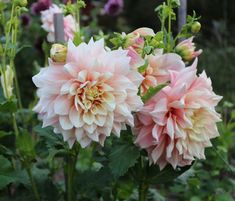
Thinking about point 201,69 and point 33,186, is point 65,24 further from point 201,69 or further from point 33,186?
point 201,69

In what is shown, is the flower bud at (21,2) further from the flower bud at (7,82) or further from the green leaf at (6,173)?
the green leaf at (6,173)

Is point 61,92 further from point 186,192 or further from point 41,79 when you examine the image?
point 186,192

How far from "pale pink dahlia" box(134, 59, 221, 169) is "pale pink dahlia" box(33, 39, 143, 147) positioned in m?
0.07

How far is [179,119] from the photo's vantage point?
41.8 inches

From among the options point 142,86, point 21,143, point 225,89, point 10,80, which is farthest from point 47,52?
point 225,89

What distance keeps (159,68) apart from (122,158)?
20cm

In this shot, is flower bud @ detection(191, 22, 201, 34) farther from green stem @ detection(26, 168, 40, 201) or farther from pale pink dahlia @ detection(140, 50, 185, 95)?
green stem @ detection(26, 168, 40, 201)

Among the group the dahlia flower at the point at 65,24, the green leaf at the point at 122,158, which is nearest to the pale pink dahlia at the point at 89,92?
the green leaf at the point at 122,158

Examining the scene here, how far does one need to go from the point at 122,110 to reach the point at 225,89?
3793 millimetres

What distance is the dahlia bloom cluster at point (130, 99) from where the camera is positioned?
3.28 ft

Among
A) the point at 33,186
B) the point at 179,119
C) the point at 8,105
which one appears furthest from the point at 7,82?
the point at 179,119

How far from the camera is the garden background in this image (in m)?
1.52

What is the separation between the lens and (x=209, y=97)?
1081mm

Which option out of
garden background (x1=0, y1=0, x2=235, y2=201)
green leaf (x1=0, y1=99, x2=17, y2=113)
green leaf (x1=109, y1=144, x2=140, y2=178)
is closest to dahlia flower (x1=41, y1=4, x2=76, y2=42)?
garden background (x1=0, y1=0, x2=235, y2=201)
